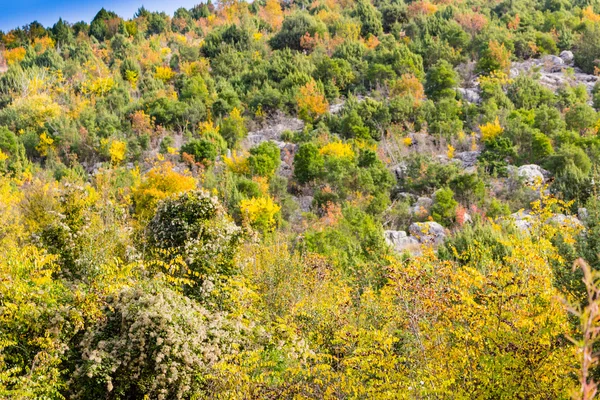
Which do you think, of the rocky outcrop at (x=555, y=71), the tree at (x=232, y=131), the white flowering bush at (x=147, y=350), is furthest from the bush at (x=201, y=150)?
the rocky outcrop at (x=555, y=71)

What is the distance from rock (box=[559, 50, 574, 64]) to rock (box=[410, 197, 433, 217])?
2667 centimetres

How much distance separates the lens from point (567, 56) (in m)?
46.8

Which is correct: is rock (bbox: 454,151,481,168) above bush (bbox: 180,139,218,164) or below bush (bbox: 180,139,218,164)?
below

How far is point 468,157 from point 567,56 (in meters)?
20.7

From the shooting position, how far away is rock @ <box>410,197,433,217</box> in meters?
29.0

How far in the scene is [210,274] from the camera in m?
12.1

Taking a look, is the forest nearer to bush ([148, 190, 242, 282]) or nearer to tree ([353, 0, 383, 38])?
bush ([148, 190, 242, 282])

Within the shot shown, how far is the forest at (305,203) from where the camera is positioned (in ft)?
24.4

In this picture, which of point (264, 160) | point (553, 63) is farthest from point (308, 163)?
point (553, 63)

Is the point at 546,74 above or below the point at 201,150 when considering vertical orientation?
below

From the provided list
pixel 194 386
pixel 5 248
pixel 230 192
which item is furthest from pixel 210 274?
pixel 230 192

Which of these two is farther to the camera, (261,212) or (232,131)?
(232,131)

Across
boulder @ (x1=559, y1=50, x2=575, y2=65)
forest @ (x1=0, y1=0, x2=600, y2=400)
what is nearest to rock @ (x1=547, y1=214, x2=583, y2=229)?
forest @ (x1=0, y1=0, x2=600, y2=400)

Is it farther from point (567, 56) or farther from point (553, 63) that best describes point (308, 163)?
point (567, 56)
